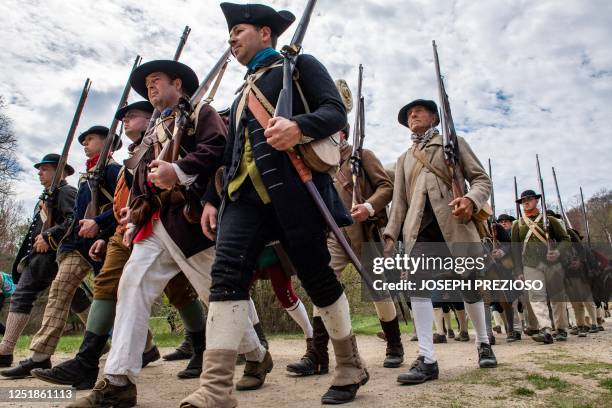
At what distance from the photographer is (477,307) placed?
4.65 m

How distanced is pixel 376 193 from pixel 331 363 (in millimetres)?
1772

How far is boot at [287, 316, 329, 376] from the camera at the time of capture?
4.32m

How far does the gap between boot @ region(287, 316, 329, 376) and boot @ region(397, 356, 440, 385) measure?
860 millimetres

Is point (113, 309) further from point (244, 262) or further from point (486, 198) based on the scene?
point (486, 198)

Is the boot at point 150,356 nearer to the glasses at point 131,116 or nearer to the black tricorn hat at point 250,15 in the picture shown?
the glasses at point 131,116

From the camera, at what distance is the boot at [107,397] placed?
2898 millimetres

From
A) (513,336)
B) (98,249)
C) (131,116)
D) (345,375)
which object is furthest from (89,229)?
(513,336)

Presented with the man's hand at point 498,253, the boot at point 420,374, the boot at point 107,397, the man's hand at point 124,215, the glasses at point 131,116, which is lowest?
the boot at point 420,374

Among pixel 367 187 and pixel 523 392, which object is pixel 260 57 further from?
pixel 523 392

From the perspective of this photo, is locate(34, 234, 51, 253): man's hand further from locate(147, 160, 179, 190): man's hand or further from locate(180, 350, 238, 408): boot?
locate(180, 350, 238, 408): boot

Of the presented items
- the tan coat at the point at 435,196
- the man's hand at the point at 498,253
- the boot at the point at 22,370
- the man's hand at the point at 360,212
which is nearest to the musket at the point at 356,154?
the man's hand at the point at 360,212

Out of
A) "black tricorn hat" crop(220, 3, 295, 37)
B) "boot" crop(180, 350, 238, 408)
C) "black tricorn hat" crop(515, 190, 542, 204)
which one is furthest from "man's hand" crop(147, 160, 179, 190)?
"black tricorn hat" crop(515, 190, 542, 204)

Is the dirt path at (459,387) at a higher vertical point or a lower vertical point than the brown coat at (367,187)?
lower

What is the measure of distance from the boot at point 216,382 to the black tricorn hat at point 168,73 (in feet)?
8.18
